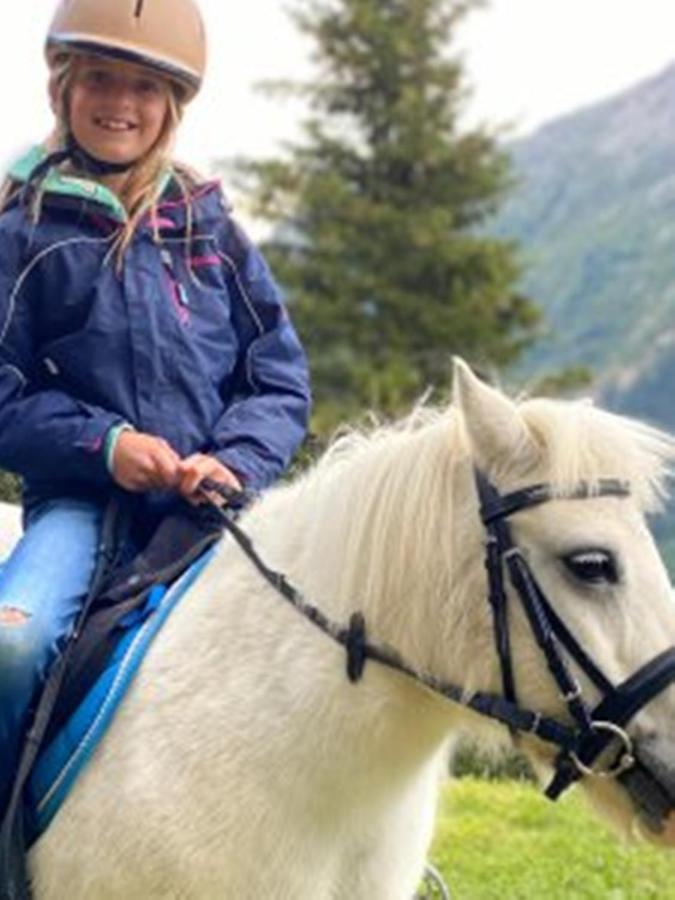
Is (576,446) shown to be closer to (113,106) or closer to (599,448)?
(599,448)

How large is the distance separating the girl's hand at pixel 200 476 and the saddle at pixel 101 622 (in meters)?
0.05

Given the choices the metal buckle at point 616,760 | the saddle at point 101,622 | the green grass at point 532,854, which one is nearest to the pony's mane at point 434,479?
the metal buckle at point 616,760

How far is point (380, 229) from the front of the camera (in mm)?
33906

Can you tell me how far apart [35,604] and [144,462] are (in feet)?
1.49

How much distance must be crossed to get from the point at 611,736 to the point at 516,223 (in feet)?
635

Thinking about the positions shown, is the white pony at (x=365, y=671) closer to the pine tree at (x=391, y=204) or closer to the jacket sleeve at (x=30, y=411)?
the jacket sleeve at (x=30, y=411)

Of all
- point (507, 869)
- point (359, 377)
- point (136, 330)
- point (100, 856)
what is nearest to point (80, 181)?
point (136, 330)

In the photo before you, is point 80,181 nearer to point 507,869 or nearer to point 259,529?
point 259,529

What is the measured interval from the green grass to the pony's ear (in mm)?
3578

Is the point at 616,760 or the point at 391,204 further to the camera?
the point at 391,204

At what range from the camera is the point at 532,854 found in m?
8.98

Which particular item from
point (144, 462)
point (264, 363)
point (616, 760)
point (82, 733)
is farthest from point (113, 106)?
point (616, 760)

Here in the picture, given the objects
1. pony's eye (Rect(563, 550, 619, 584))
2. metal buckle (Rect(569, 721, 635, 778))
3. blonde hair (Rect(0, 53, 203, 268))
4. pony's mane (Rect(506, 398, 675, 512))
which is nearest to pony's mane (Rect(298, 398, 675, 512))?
pony's mane (Rect(506, 398, 675, 512))

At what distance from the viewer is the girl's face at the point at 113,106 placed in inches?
183
